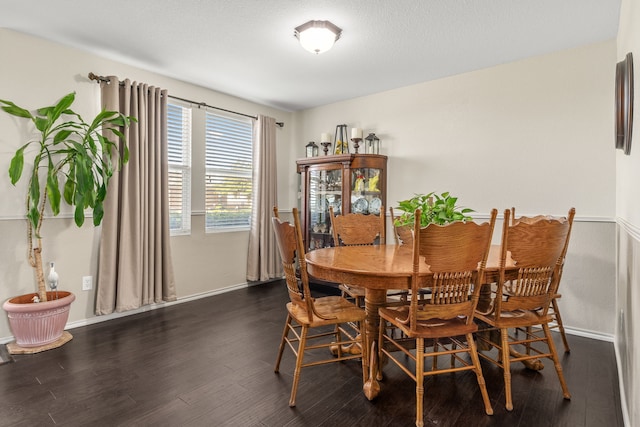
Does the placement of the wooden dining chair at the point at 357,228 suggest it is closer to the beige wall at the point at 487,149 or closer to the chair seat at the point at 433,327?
the chair seat at the point at 433,327

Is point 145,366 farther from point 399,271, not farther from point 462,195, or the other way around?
point 462,195

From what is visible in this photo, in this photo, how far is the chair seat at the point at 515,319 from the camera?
6.40 ft

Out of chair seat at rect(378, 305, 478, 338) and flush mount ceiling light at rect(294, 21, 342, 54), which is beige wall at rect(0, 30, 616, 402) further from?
chair seat at rect(378, 305, 478, 338)

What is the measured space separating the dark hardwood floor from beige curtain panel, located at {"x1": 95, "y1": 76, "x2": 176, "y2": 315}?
1.80ft

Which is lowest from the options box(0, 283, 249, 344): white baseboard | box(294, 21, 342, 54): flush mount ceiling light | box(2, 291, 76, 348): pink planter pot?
box(0, 283, 249, 344): white baseboard

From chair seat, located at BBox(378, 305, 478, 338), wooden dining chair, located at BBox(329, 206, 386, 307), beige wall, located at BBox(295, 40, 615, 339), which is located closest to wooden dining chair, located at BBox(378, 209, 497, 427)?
chair seat, located at BBox(378, 305, 478, 338)

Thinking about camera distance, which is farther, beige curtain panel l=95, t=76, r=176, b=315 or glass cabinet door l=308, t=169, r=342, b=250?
glass cabinet door l=308, t=169, r=342, b=250

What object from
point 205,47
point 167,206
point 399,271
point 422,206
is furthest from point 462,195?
point 167,206

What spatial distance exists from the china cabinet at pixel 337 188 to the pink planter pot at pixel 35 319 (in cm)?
265

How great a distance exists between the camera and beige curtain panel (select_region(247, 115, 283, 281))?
457 cm

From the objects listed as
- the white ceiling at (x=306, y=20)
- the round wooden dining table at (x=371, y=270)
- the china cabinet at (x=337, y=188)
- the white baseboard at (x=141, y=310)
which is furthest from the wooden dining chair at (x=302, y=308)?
the china cabinet at (x=337, y=188)

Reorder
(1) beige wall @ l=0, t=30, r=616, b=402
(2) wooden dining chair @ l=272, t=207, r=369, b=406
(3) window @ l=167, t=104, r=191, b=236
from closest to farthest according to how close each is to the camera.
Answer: (2) wooden dining chair @ l=272, t=207, r=369, b=406, (1) beige wall @ l=0, t=30, r=616, b=402, (3) window @ l=167, t=104, r=191, b=236

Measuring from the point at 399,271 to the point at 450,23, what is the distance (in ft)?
6.56

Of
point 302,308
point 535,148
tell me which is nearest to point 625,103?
point 535,148
